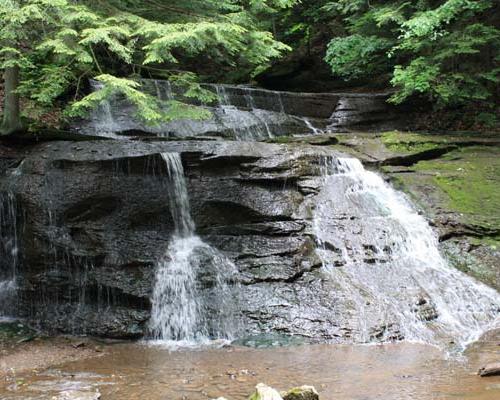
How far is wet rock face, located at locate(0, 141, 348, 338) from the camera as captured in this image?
311 inches

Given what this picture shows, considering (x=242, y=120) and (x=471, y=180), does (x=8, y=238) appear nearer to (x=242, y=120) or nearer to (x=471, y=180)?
(x=242, y=120)

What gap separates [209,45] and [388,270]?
5.32 meters

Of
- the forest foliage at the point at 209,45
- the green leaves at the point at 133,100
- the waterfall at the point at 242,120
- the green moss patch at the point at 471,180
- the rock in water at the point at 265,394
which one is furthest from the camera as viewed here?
the waterfall at the point at 242,120

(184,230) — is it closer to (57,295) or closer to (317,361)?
(57,295)

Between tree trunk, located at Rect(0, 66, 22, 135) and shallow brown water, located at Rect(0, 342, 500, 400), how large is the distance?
5352 millimetres

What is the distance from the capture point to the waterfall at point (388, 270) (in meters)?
7.14

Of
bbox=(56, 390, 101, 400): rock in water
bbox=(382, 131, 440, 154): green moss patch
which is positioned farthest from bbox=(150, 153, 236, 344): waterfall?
bbox=(382, 131, 440, 154): green moss patch

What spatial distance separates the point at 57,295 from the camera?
8305mm

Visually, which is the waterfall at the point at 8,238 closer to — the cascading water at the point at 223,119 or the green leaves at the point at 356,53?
the cascading water at the point at 223,119

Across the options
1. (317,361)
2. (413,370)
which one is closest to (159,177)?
(317,361)

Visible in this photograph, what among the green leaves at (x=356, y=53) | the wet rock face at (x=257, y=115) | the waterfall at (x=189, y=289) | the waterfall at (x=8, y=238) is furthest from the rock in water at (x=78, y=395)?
the green leaves at (x=356, y=53)

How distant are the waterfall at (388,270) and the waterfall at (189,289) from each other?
5.88 ft

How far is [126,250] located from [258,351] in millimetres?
3199

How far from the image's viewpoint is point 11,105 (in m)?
9.86
